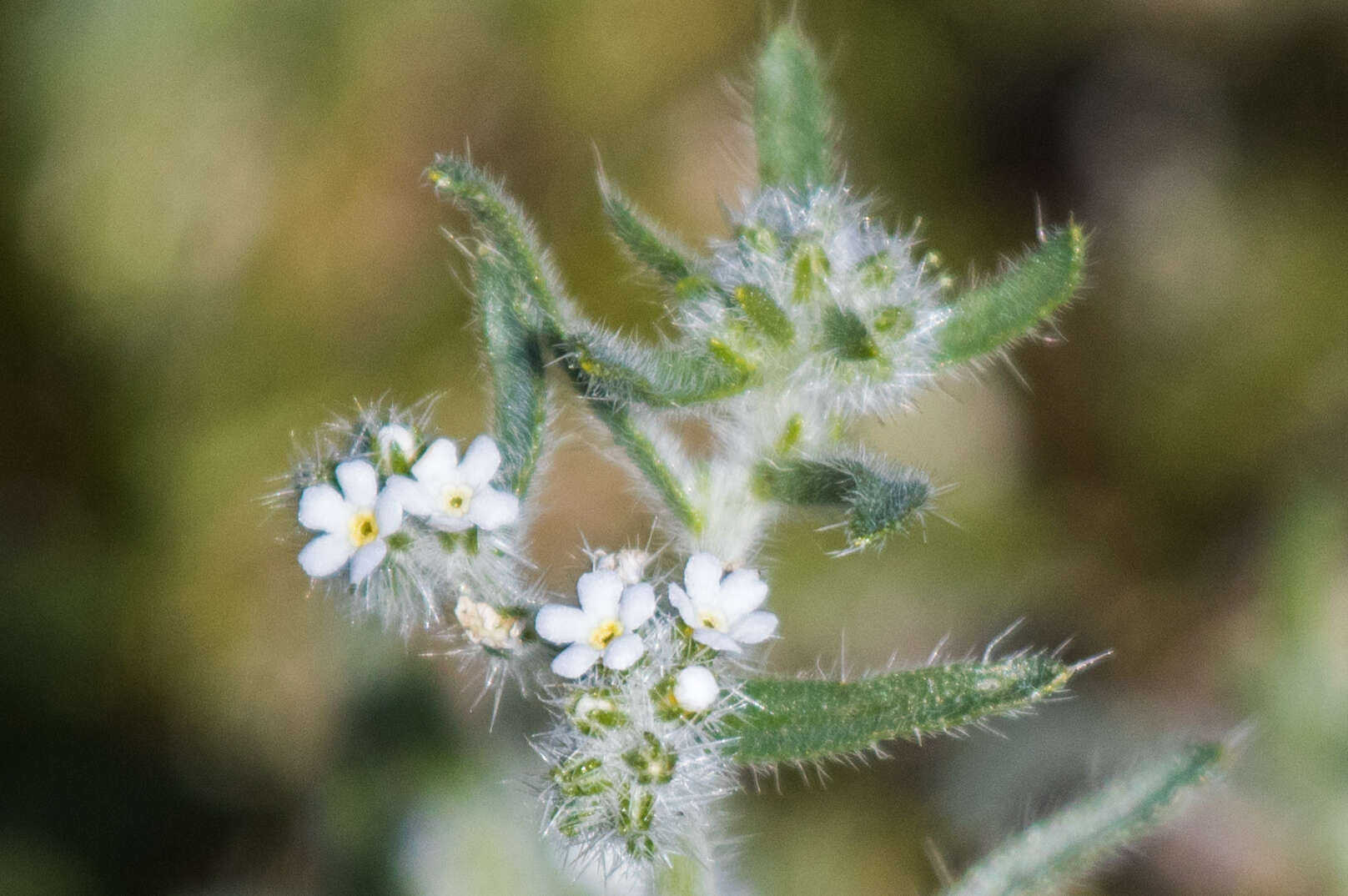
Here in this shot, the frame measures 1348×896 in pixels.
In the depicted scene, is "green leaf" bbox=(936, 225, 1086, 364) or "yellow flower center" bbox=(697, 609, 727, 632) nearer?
"yellow flower center" bbox=(697, 609, 727, 632)

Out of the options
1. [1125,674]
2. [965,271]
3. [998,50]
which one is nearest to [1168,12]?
[998,50]

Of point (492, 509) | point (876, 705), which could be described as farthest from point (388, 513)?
point (876, 705)

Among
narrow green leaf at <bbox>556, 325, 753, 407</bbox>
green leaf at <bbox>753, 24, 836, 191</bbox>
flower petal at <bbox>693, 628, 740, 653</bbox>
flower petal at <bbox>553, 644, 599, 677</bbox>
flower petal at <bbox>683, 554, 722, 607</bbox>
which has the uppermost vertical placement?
green leaf at <bbox>753, 24, 836, 191</bbox>

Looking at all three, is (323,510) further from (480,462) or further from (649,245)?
(649,245)

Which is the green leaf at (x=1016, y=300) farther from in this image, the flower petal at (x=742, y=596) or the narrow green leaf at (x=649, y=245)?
the flower petal at (x=742, y=596)

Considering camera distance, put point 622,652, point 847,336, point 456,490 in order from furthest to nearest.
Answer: point 847,336 → point 456,490 → point 622,652

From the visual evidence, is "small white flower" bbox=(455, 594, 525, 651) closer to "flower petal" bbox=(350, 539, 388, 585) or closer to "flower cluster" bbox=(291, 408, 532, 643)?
"flower cluster" bbox=(291, 408, 532, 643)

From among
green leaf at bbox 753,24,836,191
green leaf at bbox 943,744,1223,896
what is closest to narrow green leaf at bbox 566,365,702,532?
green leaf at bbox 753,24,836,191
